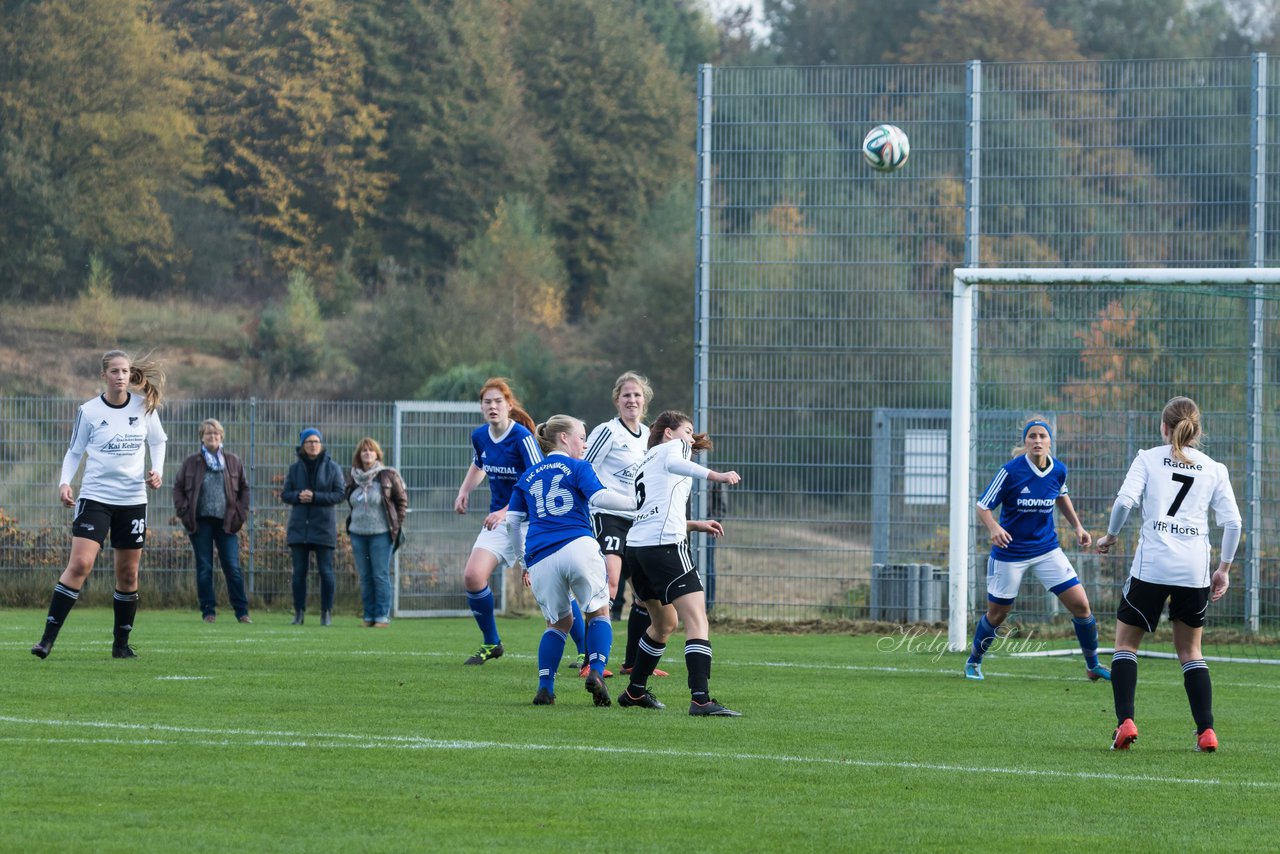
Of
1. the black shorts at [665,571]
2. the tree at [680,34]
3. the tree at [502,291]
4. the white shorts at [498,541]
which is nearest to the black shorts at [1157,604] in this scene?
the black shorts at [665,571]

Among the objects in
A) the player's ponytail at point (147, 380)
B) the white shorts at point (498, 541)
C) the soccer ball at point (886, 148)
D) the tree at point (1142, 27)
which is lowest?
the white shorts at point (498, 541)

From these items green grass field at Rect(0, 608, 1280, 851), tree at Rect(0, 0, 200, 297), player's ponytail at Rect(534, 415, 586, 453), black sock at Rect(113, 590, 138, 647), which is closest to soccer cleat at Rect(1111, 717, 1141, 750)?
green grass field at Rect(0, 608, 1280, 851)

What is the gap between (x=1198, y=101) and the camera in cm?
1741

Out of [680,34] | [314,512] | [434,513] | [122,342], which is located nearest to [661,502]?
[314,512]

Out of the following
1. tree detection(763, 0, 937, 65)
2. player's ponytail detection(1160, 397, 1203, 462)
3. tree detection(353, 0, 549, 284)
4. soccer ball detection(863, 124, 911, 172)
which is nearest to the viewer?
player's ponytail detection(1160, 397, 1203, 462)

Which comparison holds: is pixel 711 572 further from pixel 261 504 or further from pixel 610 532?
pixel 610 532

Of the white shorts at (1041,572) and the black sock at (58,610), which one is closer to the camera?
the black sock at (58,610)

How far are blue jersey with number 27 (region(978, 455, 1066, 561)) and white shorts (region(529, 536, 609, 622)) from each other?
3.84 meters

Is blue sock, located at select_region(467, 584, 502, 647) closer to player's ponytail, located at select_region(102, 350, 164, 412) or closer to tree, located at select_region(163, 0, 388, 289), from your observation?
player's ponytail, located at select_region(102, 350, 164, 412)

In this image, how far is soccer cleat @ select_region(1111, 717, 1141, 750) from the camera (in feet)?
28.2

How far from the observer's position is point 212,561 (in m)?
18.6

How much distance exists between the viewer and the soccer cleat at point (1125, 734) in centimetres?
861

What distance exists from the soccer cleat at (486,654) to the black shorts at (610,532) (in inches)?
47.7

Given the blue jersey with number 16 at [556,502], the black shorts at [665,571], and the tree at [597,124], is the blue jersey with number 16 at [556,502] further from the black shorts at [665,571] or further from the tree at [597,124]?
the tree at [597,124]
